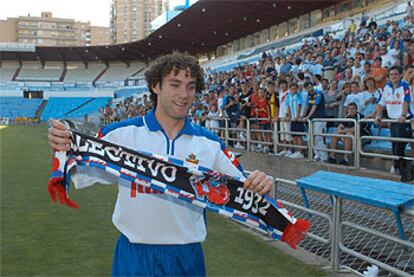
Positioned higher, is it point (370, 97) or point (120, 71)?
point (120, 71)

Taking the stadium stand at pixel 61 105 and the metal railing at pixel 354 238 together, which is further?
the stadium stand at pixel 61 105

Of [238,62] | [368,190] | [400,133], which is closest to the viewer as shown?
[368,190]

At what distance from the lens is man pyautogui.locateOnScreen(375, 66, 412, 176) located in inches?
277

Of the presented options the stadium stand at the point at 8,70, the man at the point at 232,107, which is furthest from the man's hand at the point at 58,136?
the stadium stand at the point at 8,70

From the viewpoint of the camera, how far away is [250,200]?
9.01 ft

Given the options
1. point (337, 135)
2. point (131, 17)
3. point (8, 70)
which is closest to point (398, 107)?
point (337, 135)

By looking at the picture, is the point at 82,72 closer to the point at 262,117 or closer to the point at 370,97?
the point at 262,117

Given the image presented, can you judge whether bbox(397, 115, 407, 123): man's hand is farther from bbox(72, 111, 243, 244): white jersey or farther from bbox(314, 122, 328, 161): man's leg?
bbox(72, 111, 243, 244): white jersey

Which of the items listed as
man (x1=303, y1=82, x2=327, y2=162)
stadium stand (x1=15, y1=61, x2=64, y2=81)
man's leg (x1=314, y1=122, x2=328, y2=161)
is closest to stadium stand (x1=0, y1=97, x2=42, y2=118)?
stadium stand (x1=15, y1=61, x2=64, y2=81)

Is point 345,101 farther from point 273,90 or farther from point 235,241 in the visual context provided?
point 235,241

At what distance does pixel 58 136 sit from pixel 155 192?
62cm

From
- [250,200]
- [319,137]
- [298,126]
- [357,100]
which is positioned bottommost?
[250,200]

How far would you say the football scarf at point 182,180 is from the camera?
271cm

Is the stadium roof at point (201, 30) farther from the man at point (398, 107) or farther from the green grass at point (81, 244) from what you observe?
the green grass at point (81, 244)
